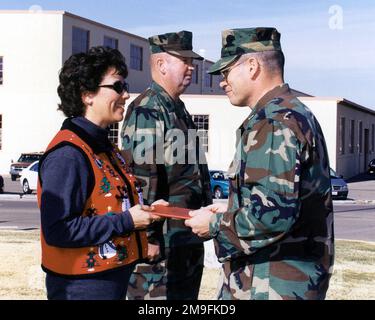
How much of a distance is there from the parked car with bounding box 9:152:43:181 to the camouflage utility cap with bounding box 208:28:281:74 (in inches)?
1482

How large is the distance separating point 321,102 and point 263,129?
35.5 metres

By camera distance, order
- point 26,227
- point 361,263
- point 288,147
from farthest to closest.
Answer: point 26,227
point 361,263
point 288,147

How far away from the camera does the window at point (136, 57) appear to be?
51344mm

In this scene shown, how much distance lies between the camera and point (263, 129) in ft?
11.0

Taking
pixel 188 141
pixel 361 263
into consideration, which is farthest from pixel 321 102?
pixel 188 141

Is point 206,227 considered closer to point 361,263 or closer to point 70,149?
point 70,149

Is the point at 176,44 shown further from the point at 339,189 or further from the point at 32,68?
the point at 32,68

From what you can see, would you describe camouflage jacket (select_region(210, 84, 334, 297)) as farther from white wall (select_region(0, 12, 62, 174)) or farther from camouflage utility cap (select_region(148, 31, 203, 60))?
white wall (select_region(0, 12, 62, 174))

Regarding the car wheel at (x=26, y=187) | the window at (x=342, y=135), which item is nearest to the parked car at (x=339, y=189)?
the car wheel at (x=26, y=187)

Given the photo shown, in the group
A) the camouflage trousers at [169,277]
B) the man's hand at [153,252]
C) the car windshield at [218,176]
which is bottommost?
the car windshield at [218,176]

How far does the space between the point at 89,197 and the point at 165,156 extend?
4.45 ft

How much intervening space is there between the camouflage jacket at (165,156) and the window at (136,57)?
46520 millimetres

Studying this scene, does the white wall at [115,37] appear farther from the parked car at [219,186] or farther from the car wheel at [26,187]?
the parked car at [219,186]

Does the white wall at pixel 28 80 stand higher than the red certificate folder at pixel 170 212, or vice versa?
the white wall at pixel 28 80
